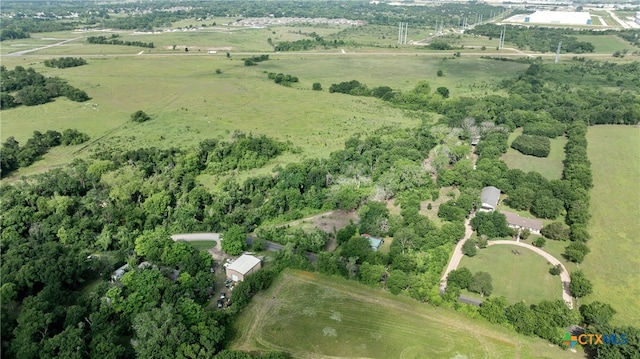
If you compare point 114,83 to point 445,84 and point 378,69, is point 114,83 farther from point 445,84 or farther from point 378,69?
point 445,84

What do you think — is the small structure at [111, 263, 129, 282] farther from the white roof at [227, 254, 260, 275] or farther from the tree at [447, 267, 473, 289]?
the tree at [447, 267, 473, 289]

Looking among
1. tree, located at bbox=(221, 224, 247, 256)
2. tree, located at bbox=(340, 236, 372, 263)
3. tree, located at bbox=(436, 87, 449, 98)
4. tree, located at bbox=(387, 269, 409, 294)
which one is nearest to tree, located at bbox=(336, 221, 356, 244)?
tree, located at bbox=(340, 236, 372, 263)

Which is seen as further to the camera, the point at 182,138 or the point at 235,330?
the point at 182,138

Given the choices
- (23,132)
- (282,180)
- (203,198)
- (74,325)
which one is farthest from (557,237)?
(23,132)

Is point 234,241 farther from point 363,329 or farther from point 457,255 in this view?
point 457,255

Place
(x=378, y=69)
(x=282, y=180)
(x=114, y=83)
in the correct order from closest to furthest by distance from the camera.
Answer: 1. (x=282, y=180)
2. (x=114, y=83)
3. (x=378, y=69)

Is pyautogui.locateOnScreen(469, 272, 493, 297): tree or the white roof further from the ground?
the white roof
